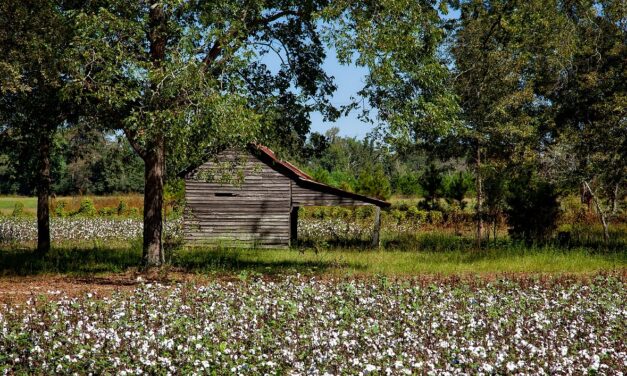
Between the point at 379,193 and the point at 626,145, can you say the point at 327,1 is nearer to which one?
the point at 626,145

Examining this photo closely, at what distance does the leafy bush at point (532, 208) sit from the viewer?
32.0 metres

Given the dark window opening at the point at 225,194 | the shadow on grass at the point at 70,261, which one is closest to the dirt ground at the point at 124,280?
the shadow on grass at the point at 70,261

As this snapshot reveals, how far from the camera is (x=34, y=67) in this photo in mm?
18359

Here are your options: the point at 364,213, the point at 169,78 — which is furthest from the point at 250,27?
the point at 364,213

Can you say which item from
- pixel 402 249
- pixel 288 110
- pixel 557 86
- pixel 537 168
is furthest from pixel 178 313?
pixel 557 86

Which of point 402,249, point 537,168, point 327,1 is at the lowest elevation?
point 402,249

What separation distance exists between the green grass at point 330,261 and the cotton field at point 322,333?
6.50m

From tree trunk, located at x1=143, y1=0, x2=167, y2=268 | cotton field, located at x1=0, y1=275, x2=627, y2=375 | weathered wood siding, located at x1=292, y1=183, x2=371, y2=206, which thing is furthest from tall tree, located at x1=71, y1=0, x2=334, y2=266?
weathered wood siding, located at x1=292, y1=183, x2=371, y2=206

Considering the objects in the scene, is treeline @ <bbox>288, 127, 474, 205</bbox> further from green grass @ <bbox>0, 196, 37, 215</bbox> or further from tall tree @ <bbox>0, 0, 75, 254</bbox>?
green grass @ <bbox>0, 196, 37, 215</bbox>

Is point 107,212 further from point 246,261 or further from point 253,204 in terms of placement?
point 246,261

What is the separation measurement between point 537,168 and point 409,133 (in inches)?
546

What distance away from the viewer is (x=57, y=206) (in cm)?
5231

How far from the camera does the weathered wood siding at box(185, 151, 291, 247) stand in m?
31.0

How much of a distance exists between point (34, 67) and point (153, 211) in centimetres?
552
